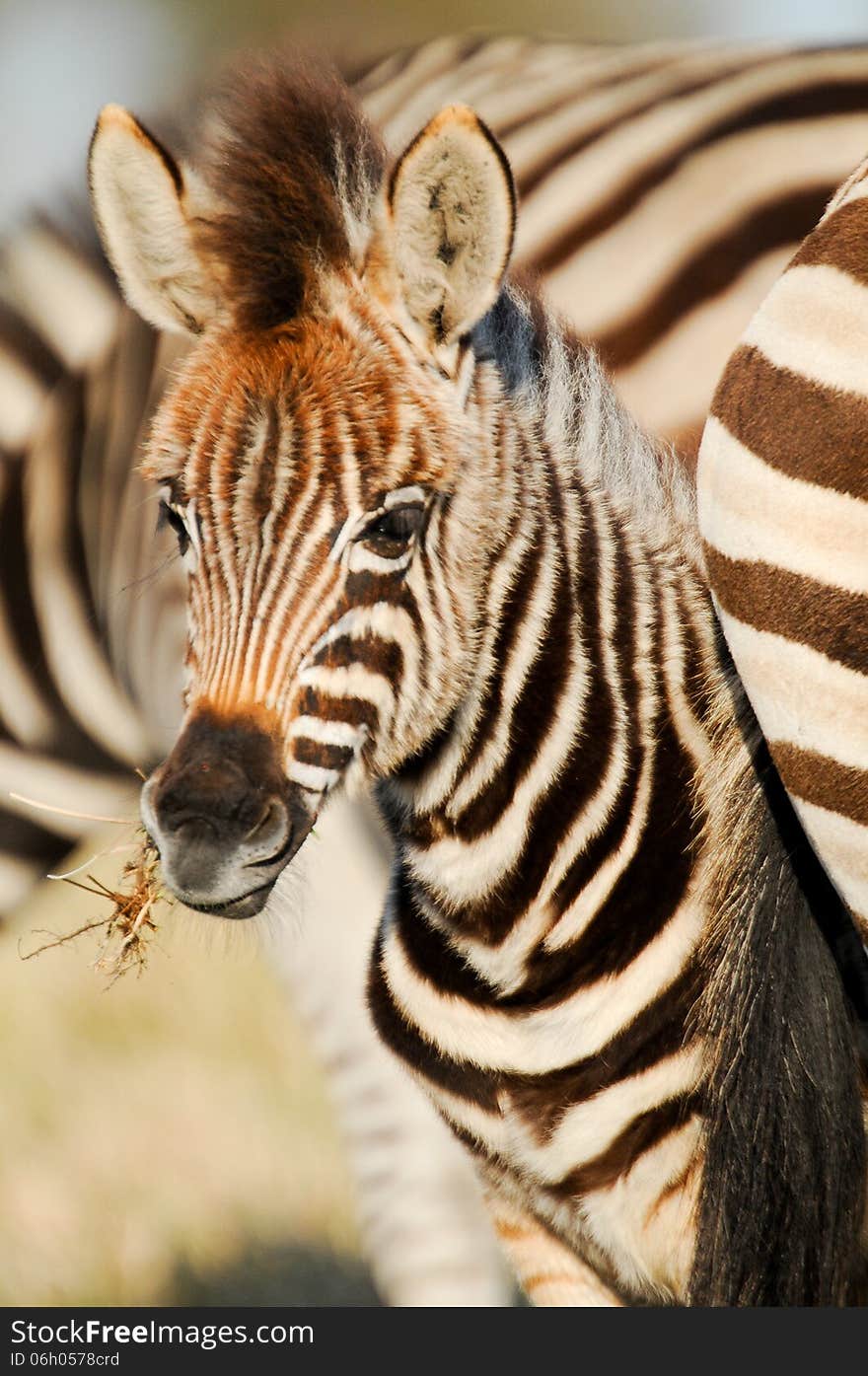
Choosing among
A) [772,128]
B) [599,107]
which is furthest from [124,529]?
[772,128]

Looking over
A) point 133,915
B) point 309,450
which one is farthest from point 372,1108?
point 309,450

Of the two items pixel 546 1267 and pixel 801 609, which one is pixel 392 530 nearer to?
pixel 801 609

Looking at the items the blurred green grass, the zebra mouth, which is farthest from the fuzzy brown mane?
the blurred green grass

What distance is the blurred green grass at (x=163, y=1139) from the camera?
5766mm

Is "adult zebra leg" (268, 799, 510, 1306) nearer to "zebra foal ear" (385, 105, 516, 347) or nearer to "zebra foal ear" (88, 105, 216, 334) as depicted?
"zebra foal ear" (88, 105, 216, 334)

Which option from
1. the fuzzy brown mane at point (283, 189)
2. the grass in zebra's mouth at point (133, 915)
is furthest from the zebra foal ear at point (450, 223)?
the grass in zebra's mouth at point (133, 915)

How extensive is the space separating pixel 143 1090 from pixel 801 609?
530 centimetres

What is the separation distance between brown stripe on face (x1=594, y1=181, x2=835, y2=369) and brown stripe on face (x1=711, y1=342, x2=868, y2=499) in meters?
1.96

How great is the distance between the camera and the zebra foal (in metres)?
3.04

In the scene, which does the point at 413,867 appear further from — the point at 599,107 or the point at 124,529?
the point at 599,107

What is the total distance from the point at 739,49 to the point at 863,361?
2880mm

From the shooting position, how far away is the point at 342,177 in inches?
129

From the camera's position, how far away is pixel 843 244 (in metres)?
2.76

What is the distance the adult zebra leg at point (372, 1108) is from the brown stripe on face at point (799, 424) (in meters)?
2.55
